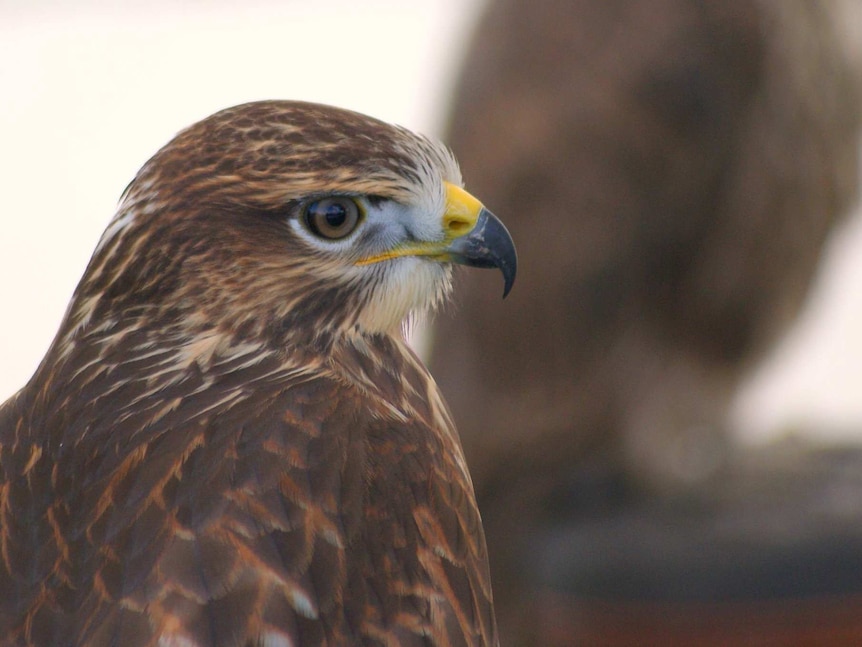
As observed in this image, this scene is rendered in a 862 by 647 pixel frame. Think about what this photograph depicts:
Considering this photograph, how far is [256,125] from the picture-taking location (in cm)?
201

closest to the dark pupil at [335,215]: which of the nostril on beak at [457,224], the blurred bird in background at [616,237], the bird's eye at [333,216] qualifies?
the bird's eye at [333,216]

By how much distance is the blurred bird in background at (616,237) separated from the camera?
4320mm

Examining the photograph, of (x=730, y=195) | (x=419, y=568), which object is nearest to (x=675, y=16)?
(x=730, y=195)

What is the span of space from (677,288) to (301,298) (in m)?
2.65

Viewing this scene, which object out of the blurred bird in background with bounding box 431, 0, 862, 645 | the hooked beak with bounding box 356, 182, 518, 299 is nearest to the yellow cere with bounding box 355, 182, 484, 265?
the hooked beak with bounding box 356, 182, 518, 299

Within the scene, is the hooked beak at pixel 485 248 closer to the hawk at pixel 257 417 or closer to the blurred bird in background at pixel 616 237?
the hawk at pixel 257 417

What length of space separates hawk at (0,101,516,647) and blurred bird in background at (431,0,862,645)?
83.7 inches

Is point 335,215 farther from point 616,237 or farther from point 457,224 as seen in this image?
point 616,237

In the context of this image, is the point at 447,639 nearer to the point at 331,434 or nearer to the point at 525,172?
the point at 331,434

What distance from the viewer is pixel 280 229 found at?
2.05 metres

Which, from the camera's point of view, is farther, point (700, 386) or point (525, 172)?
point (700, 386)

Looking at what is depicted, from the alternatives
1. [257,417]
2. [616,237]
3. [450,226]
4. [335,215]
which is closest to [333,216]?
[335,215]

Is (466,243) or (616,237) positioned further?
(616,237)

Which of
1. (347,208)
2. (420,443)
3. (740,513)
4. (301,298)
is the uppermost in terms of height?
(347,208)
